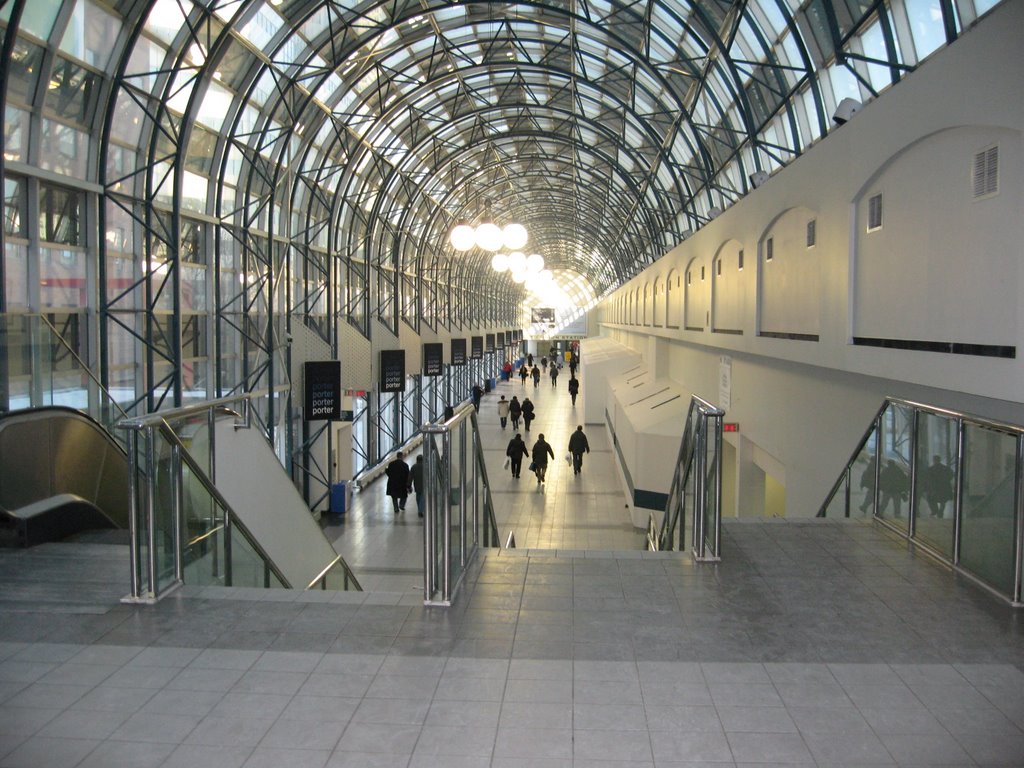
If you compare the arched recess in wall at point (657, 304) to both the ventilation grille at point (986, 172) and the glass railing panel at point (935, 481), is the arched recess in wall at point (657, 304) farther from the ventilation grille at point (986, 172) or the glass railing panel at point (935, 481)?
the ventilation grille at point (986, 172)

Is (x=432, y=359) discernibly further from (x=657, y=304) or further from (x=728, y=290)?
(x=728, y=290)

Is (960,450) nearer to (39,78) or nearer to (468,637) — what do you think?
(468,637)

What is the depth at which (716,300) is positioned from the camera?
1869cm

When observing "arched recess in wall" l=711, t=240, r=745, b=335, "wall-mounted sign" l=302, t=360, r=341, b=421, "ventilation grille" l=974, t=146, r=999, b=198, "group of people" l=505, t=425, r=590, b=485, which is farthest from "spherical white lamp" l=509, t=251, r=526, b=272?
"ventilation grille" l=974, t=146, r=999, b=198

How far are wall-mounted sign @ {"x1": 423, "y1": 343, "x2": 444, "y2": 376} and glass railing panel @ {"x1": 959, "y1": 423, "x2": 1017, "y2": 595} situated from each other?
24.6m

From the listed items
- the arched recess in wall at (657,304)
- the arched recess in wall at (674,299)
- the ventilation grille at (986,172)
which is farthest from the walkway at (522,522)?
the ventilation grille at (986,172)

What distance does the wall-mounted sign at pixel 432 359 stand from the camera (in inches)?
1209

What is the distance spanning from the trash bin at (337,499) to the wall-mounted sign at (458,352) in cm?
1527

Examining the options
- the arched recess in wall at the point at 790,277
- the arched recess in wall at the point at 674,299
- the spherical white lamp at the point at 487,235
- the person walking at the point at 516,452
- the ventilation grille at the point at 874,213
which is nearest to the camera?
the ventilation grille at the point at 874,213

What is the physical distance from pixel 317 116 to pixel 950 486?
17.9 m

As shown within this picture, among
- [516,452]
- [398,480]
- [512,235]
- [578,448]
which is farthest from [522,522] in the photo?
[512,235]

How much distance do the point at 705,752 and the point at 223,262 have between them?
1718cm

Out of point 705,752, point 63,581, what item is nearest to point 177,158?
point 63,581

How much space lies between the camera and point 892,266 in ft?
28.0
